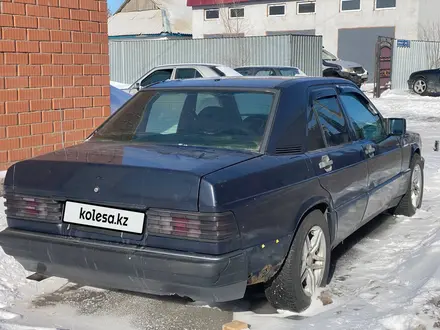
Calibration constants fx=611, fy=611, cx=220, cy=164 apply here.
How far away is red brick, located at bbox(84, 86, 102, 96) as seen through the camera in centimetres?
737

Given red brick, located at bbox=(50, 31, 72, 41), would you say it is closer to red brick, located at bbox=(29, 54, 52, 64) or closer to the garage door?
red brick, located at bbox=(29, 54, 52, 64)

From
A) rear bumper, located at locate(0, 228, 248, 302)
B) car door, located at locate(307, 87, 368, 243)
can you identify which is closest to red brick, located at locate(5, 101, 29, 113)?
rear bumper, located at locate(0, 228, 248, 302)

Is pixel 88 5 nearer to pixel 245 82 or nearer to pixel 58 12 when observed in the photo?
pixel 58 12

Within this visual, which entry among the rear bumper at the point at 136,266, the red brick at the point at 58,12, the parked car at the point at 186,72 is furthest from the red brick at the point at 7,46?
the parked car at the point at 186,72

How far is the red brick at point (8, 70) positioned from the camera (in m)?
6.31

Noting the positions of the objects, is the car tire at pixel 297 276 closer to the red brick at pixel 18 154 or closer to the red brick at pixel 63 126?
the red brick at pixel 18 154

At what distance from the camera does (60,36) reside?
6973 mm

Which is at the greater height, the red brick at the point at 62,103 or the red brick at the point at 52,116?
the red brick at the point at 62,103

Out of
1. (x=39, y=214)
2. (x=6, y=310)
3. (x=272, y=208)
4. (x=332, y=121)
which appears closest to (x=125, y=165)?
(x=39, y=214)

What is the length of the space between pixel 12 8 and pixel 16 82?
30.3 inches

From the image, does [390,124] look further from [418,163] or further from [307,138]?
[307,138]

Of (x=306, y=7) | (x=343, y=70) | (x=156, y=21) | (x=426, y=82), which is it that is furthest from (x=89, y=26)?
(x=156, y=21)

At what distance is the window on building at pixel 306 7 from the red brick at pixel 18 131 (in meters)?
28.4

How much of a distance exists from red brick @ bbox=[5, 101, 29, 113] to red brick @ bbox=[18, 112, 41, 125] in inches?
2.1
